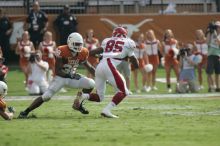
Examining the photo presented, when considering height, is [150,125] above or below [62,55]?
below

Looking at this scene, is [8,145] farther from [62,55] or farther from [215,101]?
[215,101]

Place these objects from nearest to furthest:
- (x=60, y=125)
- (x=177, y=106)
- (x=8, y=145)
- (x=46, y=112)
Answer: (x=8, y=145)
(x=60, y=125)
(x=46, y=112)
(x=177, y=106)

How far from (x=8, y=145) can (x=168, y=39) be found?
1144 cm

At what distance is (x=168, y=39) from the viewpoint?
20.8 metres

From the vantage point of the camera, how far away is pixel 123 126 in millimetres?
11672

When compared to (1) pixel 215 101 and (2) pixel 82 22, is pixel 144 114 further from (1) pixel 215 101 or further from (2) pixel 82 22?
(2) pixel 82 22

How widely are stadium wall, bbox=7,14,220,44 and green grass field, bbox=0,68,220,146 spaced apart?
8.53 meters

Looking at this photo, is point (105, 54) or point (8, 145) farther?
point (105, 54)

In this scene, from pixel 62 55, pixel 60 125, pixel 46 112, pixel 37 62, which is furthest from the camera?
pixel 37 62

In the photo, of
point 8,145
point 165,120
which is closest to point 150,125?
point 165,120

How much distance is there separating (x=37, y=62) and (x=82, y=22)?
5.24m

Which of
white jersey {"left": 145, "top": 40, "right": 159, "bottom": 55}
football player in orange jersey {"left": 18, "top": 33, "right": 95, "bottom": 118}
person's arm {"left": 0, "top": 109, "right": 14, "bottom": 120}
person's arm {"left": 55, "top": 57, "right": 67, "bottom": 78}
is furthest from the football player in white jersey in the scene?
white jersey {"left": 145, "top": 40, "right": 159, "bottom": 55}

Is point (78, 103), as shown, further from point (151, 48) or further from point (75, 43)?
point (151, 48)

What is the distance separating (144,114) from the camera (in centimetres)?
1370
